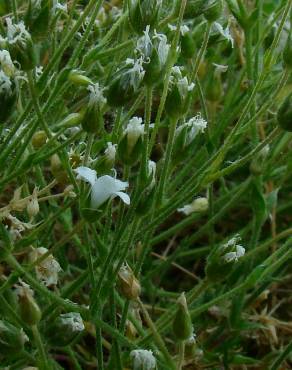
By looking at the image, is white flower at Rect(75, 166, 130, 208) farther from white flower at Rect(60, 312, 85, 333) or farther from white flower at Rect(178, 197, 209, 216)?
white flower at Rect(178, 197, 209, 216)

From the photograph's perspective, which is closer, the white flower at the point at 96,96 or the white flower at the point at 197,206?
the white flower at the point at 96,96

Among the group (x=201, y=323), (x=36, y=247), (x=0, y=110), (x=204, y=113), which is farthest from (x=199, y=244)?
(x=0, y=110)

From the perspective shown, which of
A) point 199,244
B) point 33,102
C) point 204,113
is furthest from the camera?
point 199,244

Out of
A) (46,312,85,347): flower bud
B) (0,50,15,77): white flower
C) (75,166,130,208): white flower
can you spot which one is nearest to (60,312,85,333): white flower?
(46,312,85,347): flower bud

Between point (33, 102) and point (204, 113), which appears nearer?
point (33, 102)

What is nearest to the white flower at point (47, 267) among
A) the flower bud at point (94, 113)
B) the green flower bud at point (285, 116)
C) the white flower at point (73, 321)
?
the white flower at point (73, 321)

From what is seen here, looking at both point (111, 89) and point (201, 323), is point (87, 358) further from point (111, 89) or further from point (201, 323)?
point (111, 89)

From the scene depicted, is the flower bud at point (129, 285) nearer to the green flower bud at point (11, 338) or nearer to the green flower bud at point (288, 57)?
the green flower bud at point (11, 338)
